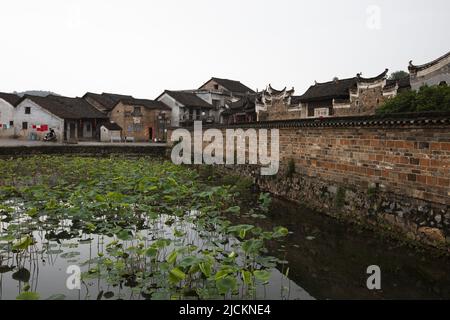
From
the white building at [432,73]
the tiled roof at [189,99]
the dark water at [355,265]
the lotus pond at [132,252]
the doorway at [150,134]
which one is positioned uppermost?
the tiled roof at [189,99]

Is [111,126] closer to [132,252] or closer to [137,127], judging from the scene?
[137,127]

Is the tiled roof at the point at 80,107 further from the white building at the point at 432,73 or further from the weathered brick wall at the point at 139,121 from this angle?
the white building at the point at 432,73

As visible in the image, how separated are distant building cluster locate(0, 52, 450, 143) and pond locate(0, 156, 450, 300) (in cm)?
1161

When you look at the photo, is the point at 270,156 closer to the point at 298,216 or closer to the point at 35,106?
the point at 298,216

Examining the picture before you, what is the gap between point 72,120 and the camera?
110 feet

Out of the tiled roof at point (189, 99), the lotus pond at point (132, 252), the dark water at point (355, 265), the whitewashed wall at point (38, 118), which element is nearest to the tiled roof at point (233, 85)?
the tiled roof at point (189, 99)

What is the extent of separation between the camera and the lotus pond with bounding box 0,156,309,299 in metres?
5.17

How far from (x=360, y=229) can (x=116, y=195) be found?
6373 millimetres

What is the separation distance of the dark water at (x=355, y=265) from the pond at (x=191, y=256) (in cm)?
2

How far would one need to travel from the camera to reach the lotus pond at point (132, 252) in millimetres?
5172

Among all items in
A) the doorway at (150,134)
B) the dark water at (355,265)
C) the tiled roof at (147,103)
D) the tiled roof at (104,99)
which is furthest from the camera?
the tiled roof at (104,99)

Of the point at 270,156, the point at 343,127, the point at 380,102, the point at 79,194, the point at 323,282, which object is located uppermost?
the point at 380,102
